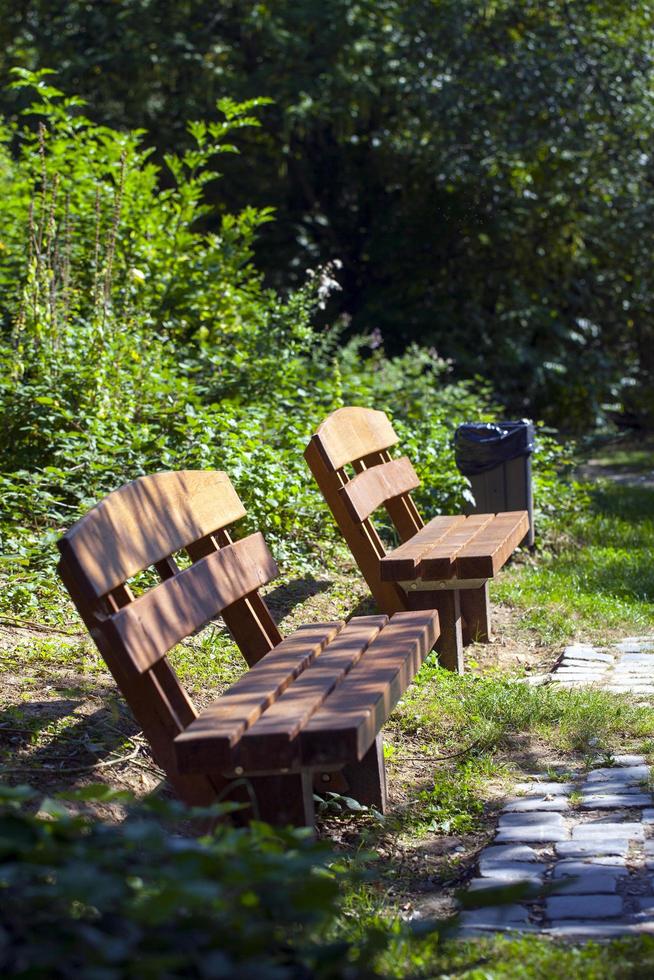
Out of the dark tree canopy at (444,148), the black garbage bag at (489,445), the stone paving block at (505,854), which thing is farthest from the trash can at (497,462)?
the dark tree canopy at (444,148)

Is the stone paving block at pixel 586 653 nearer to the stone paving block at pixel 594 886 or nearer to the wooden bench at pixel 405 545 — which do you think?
the wooden bench at pixel 405 545

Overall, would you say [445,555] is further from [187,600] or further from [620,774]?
[187,600]

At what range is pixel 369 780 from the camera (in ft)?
12.3

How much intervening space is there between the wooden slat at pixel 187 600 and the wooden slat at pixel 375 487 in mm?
1096

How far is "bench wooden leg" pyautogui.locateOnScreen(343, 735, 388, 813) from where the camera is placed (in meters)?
3.73

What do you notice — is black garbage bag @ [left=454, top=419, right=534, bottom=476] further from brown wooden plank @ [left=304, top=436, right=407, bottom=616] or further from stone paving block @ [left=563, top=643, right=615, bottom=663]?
brown wooden plank @ [left=304, top=436, right=407, bottom=616]

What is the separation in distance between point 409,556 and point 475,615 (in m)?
0.95

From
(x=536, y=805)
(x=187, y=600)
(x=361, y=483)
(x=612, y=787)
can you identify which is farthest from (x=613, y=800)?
(x=361, y=483)

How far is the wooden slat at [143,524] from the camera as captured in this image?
9.53 feet

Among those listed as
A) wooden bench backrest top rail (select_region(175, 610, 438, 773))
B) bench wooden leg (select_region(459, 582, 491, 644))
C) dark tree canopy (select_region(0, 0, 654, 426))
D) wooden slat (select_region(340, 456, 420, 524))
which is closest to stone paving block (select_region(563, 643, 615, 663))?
bench wooden leg (select_region(459, 582, 491, 644))

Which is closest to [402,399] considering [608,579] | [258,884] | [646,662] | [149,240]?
[149,240]

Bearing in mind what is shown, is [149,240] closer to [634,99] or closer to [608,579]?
[608,579]

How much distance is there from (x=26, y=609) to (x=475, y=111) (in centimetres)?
1036

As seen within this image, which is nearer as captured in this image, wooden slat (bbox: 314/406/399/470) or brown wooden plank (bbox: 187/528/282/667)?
brown wooden plank (bbox: 187/528/282/667)
